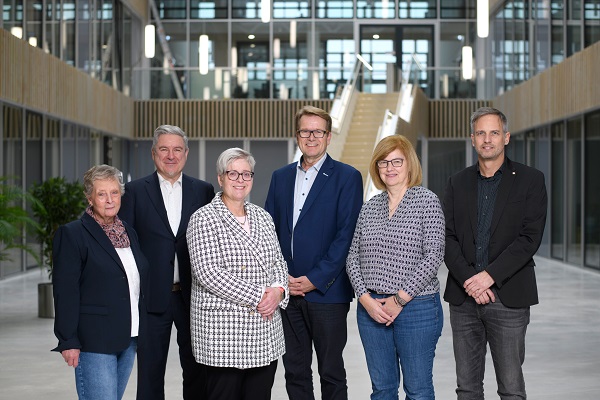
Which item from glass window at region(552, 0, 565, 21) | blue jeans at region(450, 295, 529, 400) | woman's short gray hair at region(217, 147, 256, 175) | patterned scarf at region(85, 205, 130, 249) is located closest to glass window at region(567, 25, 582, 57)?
glass window at region(552, 0, 565, 21)

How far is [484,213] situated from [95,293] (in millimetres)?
1986

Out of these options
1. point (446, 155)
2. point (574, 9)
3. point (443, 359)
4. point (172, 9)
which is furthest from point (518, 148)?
point (443, 359)

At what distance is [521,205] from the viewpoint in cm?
506

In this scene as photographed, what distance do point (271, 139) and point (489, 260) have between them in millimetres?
21695

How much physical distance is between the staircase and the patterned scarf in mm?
12726

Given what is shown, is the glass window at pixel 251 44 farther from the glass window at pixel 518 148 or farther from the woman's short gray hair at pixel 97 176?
the woman's short gray hair at pixel 97 176

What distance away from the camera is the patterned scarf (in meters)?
4.69

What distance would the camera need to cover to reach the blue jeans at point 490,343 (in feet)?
16.5

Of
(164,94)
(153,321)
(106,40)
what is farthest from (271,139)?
(153,321)

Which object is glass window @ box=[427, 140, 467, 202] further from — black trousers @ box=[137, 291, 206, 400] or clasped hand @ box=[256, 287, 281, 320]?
clasped hand @ box=[256, 287, 281, 320]

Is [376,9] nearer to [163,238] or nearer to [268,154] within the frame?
[268,154]

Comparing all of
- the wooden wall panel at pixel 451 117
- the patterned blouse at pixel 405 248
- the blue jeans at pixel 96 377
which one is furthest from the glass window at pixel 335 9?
the blue jeans at pixel 96 377

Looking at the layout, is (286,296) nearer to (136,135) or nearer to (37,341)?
(37,341)

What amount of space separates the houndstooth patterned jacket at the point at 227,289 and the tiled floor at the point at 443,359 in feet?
8.95
